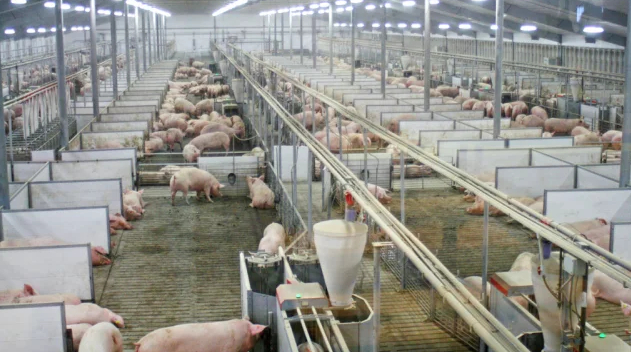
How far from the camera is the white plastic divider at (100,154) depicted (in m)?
13.1

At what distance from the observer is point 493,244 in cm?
948

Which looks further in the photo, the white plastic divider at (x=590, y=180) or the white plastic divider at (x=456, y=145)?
the white plastic divider at (x=456, y=145)

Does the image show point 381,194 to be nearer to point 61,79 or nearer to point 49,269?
point 49,269

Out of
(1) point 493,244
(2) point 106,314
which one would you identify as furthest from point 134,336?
(1) point 493,244

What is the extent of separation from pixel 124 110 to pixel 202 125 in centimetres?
203

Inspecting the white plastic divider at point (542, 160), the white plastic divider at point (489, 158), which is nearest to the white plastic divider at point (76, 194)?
the white plastic divider at point (489, 158)

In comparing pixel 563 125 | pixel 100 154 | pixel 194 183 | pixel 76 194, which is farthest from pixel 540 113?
pixel 76 194

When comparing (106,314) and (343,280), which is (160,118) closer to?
(106,314)

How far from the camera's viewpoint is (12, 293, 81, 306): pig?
7.52m

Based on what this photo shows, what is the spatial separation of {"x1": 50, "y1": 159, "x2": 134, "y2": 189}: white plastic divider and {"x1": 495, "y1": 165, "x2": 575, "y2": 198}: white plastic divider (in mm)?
6247

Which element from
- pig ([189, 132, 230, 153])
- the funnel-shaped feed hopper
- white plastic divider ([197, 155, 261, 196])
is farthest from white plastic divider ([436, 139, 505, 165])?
the funnel-shaped feed hopper

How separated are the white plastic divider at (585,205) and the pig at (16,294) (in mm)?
5940

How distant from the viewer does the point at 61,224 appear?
9.57 meters

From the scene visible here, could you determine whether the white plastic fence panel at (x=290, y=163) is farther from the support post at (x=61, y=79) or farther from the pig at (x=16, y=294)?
the pig at (x=16, y=294)
